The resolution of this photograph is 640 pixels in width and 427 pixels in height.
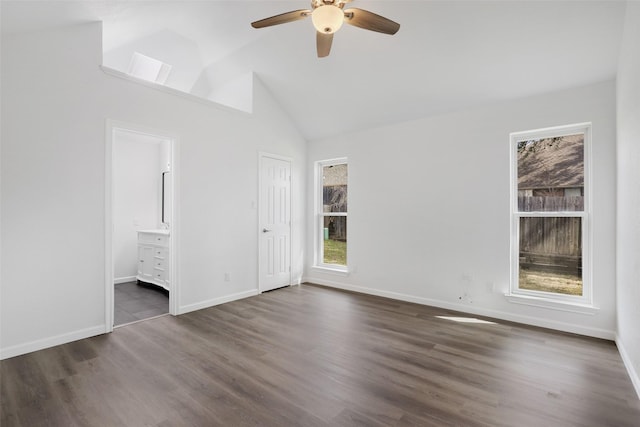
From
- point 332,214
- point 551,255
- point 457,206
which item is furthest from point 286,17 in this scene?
point 551,255

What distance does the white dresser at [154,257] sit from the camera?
455 centimetres

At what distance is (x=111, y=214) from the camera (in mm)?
3150

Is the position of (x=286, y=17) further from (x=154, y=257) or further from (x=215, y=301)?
(x=154, y=257)

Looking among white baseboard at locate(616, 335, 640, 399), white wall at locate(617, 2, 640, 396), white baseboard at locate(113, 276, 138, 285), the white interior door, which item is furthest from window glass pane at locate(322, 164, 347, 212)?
white baseboard at locate(113, 276, 138, 285)

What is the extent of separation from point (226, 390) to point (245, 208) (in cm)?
275

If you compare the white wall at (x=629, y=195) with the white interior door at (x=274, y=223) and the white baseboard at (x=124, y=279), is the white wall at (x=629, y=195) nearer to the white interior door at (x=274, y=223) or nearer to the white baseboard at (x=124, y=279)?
the white interior door at (x=274, y=223)

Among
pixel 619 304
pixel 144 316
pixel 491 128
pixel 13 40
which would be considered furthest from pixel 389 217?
pixel 13 40

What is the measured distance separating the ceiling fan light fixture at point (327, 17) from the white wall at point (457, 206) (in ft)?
7.89

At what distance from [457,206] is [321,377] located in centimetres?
273

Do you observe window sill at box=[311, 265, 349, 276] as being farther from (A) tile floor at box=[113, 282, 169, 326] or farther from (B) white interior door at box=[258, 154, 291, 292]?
(A) tile floor at box=[113, 282, 169, 326]

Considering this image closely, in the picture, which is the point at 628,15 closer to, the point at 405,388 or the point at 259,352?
the point at 405,388

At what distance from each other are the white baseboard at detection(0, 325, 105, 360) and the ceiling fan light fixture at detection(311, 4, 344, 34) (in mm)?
3497

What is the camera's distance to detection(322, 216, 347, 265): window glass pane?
5195 mm

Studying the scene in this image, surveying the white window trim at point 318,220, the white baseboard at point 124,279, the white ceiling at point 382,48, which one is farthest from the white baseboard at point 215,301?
the white ceiling at point 382,48
